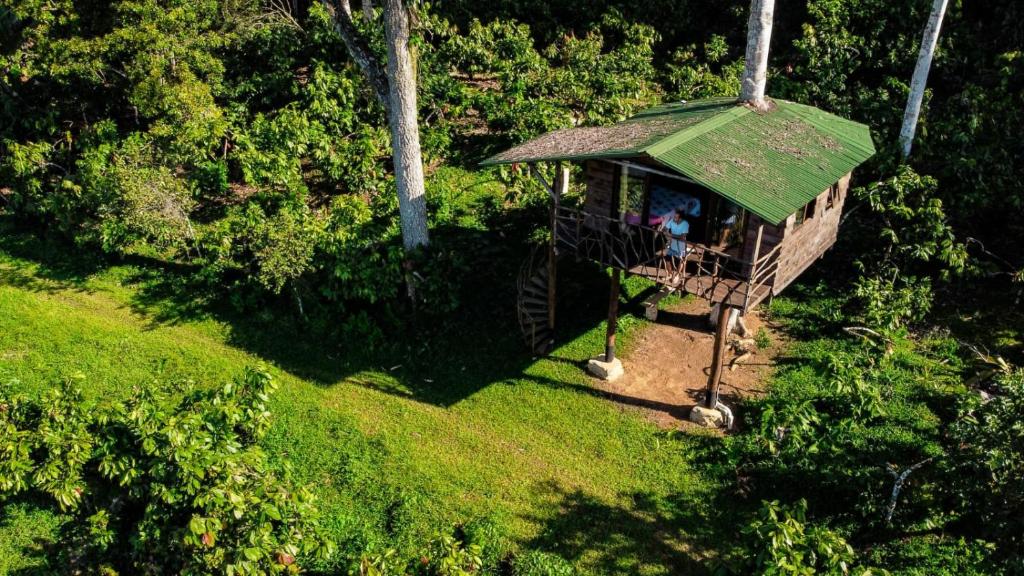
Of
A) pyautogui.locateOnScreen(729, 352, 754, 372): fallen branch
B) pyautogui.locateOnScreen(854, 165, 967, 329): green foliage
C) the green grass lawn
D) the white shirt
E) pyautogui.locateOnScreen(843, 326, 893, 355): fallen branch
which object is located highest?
the white shirt

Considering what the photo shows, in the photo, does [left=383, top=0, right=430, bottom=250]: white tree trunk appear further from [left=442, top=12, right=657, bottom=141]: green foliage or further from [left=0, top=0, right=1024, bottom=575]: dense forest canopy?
[left=442, top=12, right=657, bottom=141]: green foliage

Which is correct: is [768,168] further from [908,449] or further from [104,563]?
[104,563]

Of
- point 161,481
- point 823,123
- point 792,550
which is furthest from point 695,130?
point 161,481

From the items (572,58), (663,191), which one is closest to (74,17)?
(572,58)

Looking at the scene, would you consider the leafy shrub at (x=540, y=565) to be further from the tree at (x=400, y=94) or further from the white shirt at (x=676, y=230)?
the tree at (x=400, y=94)

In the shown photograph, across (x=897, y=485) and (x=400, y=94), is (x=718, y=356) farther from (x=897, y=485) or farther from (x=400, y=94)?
(x=400, y=94)

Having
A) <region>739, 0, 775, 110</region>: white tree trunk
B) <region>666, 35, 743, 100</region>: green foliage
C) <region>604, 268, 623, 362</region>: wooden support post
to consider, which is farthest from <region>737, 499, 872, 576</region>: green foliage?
<region>666, 35, 743, 100</region>: green foliage

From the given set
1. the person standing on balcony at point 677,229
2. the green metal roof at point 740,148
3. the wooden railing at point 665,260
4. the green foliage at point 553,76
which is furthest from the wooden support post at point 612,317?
the green foliage at point 553,76
